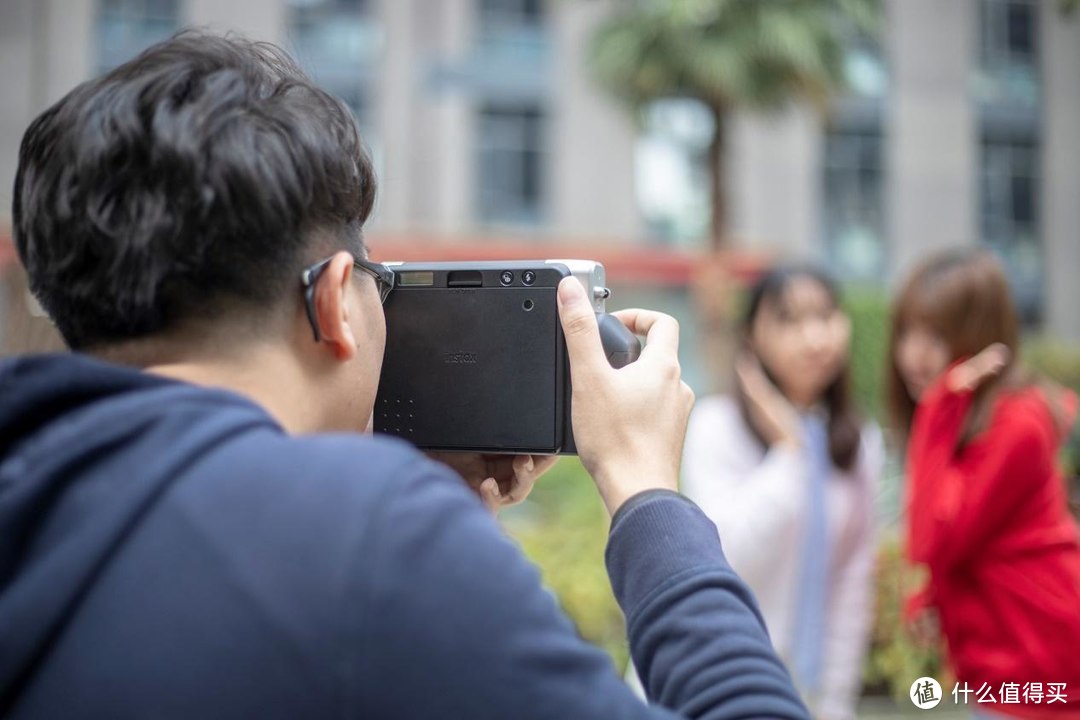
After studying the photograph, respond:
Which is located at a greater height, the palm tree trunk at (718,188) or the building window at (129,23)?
the building window at (129,23)

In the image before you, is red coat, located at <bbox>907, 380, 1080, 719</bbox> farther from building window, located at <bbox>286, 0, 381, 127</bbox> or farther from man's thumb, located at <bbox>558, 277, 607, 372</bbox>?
building window, located at <bbox>286, 0, 381, 127</bbox>

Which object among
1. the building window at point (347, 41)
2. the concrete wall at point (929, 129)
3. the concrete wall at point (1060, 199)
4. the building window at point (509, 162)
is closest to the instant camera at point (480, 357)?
the building window at point (347, 41)

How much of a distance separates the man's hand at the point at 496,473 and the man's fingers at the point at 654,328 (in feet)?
0.64

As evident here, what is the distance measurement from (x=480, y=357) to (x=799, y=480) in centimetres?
168

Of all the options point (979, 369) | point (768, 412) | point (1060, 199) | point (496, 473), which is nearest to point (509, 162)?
point (1060, 199)

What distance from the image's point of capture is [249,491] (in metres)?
0.75

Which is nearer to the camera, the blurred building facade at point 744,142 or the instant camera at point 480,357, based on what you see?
the instant camera at point 480,357

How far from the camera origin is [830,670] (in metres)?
2.78

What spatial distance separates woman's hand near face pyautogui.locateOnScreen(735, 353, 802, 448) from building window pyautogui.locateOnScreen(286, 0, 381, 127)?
1303 centimetres

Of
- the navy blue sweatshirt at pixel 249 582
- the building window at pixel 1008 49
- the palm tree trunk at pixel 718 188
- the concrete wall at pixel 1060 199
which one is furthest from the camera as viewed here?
the concrete wall at pixel 1060 199

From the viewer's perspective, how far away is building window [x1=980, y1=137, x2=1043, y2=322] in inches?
659

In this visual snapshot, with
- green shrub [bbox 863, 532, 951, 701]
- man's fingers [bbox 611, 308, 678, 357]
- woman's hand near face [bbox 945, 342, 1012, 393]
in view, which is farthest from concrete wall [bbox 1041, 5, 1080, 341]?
man's fingers [bbox 611, 308, 678, 357]

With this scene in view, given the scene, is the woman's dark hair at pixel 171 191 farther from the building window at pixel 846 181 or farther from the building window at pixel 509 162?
the building window at pixel 846 181

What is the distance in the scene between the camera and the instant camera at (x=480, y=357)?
1.18 metres
